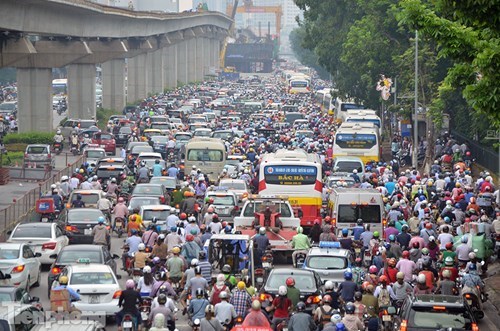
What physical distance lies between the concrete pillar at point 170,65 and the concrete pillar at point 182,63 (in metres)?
7.50

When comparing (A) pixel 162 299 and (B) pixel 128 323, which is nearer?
(A) pixel 162 299

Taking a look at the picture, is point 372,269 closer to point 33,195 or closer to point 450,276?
point 450,276

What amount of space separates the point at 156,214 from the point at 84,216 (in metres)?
2.11

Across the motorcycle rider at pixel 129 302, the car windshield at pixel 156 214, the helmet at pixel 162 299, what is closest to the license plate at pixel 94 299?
the motorcycle rider at pixel 129 302

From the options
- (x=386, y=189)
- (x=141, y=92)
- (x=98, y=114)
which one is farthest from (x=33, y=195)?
(x=141, y=92)

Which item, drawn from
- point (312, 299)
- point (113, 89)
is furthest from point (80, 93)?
point (312, 299)

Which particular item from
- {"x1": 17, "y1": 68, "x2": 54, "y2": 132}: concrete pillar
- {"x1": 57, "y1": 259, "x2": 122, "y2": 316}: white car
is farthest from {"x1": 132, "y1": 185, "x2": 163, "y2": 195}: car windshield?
{"x1": 17, "y1": 68, "x2": 54, "y2": 132}: concrete pillar

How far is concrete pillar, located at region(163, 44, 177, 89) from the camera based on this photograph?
6304 inches

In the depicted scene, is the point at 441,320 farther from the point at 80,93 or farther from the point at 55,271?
the point at 80,93

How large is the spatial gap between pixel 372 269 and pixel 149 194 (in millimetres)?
17787

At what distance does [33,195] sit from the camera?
156 ft

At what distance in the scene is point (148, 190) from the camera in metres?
43.5

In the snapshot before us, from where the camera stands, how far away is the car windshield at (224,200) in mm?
40875

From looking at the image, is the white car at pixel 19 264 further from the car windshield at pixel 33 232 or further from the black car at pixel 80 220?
the black car at pixel 80 220
